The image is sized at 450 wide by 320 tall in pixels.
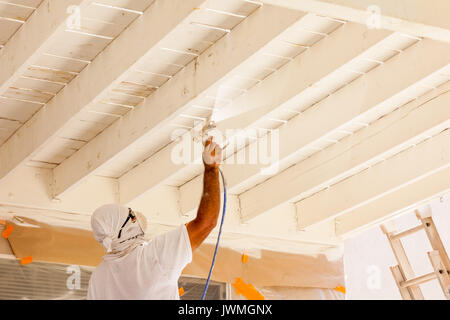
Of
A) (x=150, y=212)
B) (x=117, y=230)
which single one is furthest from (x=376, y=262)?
(x=117, y=230)

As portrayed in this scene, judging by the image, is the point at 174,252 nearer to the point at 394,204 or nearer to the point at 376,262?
the point at 394,204

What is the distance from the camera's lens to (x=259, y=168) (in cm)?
575

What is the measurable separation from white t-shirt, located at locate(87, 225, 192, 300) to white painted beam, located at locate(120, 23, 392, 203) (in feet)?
6.84

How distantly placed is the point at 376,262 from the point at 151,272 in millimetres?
4732

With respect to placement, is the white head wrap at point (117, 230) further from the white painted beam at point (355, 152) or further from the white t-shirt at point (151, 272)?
the white painted beam at point (355, 152)

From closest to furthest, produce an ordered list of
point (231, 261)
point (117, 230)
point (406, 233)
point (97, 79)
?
1. point (117, 230)
2. point (97, 79)
3. point (406, 233)
4. point (231, 261)

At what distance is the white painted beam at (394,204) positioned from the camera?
616 centimetres

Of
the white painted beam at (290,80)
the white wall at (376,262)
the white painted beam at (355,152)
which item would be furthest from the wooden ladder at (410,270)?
the white painted beam at (290,80)

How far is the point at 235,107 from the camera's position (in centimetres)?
512

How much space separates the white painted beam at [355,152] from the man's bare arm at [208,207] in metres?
2.81

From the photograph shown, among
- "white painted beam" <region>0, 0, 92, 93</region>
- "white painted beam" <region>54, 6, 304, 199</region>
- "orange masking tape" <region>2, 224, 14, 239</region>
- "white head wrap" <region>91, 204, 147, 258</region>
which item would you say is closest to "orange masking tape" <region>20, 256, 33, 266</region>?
"orange masking tape" <region>2, 224, 14, 239</region>

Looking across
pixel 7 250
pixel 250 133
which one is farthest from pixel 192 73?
pixel 7 250

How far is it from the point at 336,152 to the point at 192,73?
1.65 meters
